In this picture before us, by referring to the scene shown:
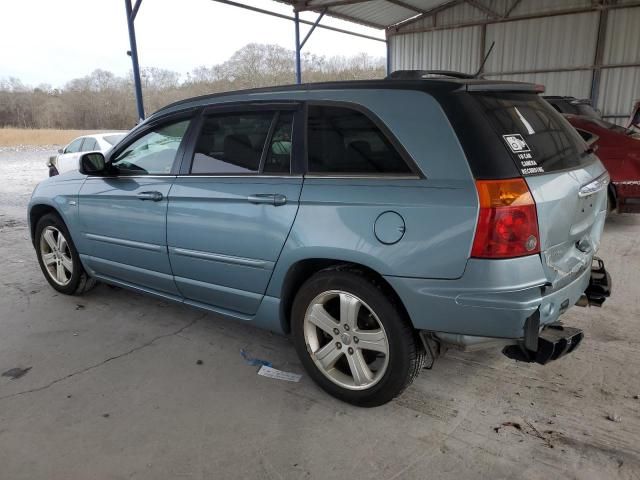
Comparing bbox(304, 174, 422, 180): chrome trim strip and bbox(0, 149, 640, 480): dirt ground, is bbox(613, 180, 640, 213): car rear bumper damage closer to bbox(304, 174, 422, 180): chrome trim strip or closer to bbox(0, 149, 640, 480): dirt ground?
bbox(0, 149, 640, 480): dirt ground

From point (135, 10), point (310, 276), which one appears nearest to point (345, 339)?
point (310, 276)

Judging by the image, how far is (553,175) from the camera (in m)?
2.36

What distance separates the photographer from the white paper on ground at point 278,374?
3074 millimetres

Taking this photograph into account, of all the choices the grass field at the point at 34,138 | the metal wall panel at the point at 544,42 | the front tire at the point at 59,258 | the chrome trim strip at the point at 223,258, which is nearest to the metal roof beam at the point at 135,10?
the front tire at the point at 59,258

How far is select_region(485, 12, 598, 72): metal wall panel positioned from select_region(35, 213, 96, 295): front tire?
16676 mm

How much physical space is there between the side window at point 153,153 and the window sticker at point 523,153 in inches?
84.5

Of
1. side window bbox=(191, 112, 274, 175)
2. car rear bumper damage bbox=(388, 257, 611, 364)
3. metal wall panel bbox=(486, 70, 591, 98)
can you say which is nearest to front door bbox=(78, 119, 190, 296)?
side window bbox=(191, 112, 274, 175)

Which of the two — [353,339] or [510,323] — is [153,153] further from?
[510,323]

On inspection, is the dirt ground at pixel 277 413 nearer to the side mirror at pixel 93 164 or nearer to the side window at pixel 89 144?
the side mirror at pixel 93 164

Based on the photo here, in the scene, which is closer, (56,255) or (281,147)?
(281,147)

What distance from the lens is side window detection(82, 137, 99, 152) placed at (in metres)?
12.7

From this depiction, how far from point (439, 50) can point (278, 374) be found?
1787 centimetres

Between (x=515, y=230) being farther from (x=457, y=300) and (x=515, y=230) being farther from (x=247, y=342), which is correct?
(x=247, y=342)

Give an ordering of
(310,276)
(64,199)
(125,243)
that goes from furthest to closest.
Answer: (64,199)
(125,243)
(310,276)
